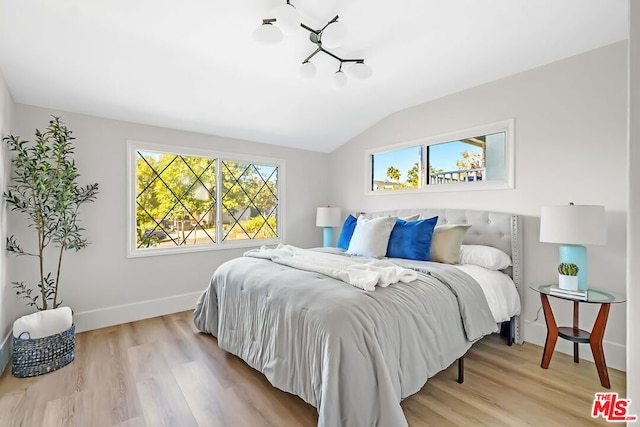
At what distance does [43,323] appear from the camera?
230cm

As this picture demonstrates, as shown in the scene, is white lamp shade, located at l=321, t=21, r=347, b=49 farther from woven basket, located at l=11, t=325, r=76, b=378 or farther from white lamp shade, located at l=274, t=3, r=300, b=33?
woven basket, located at l=11, t=325, r=76, b=378

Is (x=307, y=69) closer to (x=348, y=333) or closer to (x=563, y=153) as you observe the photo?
(x=348, y=333)

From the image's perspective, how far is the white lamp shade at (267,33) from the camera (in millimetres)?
1814

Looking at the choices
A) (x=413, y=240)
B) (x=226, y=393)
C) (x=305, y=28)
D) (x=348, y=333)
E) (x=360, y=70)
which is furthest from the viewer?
(x=413, y=240)

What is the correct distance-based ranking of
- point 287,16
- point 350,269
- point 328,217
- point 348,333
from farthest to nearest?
point 328,217 < point 350,269 < point 287,16 < point 348,333

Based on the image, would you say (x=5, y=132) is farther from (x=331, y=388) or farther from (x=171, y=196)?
(x=331, y=388)

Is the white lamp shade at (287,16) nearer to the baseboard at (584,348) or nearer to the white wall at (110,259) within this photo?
the white wall at (110,259)

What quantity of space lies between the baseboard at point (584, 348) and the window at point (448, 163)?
1.32 meters

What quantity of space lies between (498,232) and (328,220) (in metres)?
2.14

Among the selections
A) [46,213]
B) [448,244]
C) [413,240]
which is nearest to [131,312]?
[46,213]

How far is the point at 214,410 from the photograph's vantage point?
5.76 feet

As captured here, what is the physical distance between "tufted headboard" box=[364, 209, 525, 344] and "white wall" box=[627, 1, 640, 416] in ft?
4.53

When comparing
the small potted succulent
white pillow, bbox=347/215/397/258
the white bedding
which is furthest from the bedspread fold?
white pillow, bbox=347/215/397/258

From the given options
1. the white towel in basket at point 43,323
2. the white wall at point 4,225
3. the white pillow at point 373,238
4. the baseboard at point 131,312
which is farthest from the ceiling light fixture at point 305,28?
the baseboard at point 131,312
